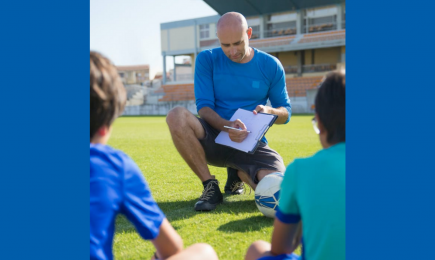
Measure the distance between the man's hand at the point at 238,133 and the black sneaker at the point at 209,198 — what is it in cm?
41

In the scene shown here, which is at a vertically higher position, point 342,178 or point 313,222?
point 342,178

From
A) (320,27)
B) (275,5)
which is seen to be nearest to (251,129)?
(275,5)

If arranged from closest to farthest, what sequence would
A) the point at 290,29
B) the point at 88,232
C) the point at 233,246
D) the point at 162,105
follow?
the point at 88,232
the point at 233,246
the point at 162,105
the point at 290,29

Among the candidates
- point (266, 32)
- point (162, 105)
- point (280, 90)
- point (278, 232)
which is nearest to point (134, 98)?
point (162, 105)

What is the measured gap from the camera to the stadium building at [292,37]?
3112 centimetres

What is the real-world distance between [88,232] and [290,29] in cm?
3508

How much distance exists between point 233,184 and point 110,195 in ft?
9.27

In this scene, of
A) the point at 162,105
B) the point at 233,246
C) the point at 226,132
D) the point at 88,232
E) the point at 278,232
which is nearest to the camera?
the point at 88,232

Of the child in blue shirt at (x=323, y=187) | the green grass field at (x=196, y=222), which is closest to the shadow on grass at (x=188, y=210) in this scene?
the green grass field at (x=196, y=222)

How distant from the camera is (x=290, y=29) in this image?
3462 cm

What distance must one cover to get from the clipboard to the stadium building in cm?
2446

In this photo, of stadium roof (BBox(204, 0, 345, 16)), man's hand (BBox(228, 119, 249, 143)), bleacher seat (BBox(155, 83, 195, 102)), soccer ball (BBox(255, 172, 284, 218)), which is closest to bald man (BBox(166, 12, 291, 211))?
man's hand (BBox(228, 119, 249, 143))

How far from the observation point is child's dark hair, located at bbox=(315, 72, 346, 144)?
52.7 inches

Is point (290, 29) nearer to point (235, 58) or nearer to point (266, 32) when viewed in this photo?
point (266, 32)
